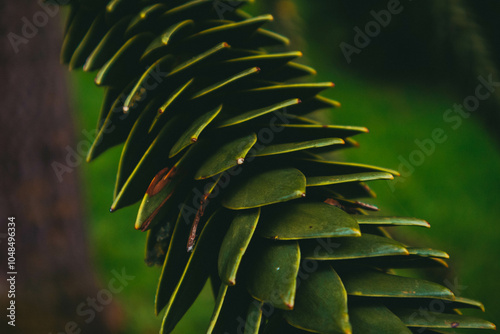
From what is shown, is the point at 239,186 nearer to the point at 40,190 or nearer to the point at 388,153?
the point at 40,190

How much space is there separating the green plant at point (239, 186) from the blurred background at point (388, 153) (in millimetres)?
308

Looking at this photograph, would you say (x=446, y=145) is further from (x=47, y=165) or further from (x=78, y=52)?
(x=78, y=52)

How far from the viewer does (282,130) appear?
541 mm

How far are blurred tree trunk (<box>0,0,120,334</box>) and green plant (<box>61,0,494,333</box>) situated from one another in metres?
0.94

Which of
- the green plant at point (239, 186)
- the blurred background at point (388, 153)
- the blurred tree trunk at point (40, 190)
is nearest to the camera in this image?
the green plant at point (239, 186)

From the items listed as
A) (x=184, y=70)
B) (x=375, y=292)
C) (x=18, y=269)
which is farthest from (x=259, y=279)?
(x=18, y=269)

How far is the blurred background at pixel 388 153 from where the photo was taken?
3.98 feet

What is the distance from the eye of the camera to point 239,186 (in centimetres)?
50

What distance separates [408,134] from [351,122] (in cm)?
40

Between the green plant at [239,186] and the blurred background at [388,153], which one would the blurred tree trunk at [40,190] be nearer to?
the blurred background at [388,153]

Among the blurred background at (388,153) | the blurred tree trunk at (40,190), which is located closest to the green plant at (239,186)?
the blurred background at (388,153)

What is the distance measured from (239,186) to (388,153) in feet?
8.63

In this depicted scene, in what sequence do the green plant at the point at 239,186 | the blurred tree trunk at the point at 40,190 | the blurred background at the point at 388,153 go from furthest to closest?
the blurred tree trunk at the point at 40,190 → the blurred background at the point at 388,153 → the green plant at the point at 239,186

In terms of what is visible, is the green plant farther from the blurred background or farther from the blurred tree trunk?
the blurred tree trunk
